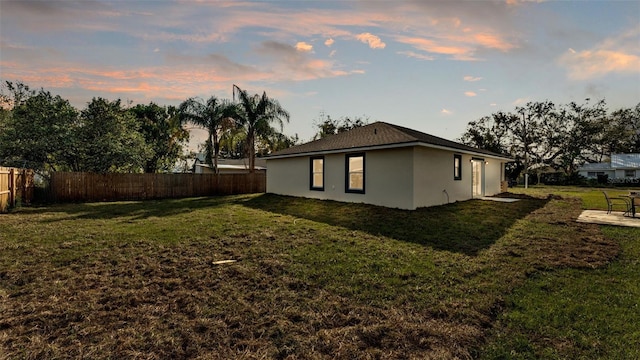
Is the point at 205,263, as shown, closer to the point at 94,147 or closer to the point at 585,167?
the point at 94,147

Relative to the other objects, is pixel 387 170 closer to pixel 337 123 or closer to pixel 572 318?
pixel 572 318

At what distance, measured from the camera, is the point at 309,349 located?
8.29ft

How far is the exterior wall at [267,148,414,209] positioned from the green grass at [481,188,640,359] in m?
5.93

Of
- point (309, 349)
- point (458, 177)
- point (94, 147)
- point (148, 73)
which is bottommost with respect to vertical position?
point (309, 349)

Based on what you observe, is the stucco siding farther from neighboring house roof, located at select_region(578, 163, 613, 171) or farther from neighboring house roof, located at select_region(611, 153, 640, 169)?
neighboring house roof, located at select_region(578, 163, 613, 171)

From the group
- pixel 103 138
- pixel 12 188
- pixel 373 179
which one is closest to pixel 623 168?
pixel 373 179

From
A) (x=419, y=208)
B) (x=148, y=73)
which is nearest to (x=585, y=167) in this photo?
(x=419, y=208)

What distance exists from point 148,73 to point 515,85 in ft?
55.6

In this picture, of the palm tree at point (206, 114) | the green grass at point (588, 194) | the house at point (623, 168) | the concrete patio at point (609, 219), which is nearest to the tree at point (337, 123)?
the palm tree at point (206, 114)

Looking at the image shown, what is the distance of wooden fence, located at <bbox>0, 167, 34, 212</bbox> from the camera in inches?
391

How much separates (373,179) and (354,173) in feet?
3.93

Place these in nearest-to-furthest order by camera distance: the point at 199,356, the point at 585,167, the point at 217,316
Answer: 1. the point at 199,356
2. the point at 217,316
3. the point at 585,167

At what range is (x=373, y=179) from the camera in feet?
36.6

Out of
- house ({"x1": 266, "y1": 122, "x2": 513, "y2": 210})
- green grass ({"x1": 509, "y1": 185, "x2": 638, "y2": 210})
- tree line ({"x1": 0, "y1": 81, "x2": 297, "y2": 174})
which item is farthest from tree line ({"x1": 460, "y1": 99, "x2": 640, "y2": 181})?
tree line ({"x1": 0, "y1": 81, "x2": 297, "y2": 174})
